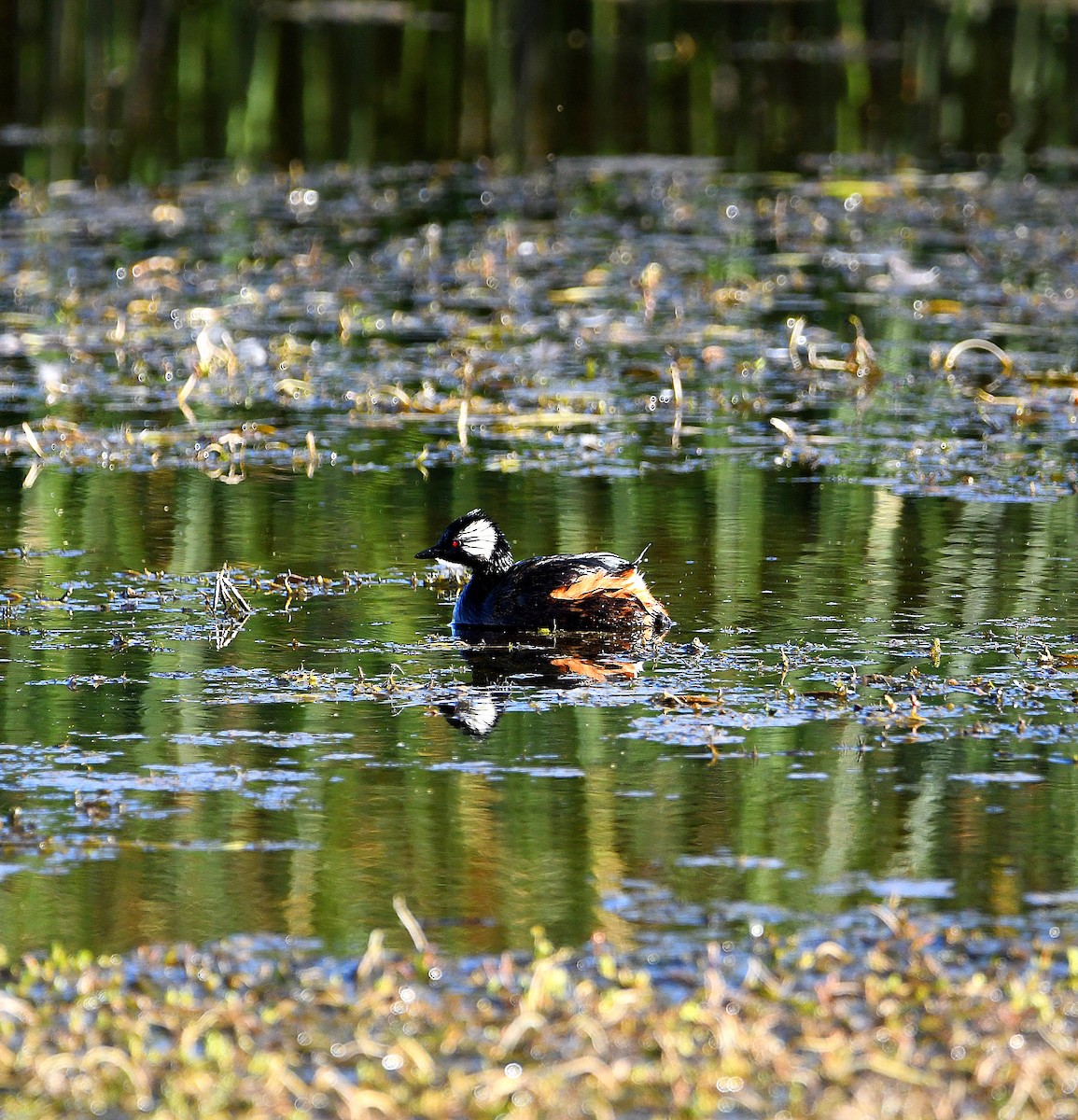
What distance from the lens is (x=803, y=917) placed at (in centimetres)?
617

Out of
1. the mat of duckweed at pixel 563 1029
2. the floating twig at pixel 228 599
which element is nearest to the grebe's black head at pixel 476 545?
the floating twig at pixel 228 599

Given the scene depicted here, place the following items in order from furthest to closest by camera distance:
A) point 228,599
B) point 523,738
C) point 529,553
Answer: point 529,553, point 228,599, point 523,738

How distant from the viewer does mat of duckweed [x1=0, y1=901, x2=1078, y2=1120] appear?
510 cm

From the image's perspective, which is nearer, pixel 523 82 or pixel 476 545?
pixel 476 545

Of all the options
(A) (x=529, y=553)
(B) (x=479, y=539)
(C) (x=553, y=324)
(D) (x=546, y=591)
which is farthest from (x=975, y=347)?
(D) (x=546, y=591)

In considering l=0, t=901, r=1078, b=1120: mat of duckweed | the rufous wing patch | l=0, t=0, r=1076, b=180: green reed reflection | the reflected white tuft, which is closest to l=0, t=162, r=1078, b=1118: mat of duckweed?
l=0, t=901, r=1078, b=1120: mat of duckweed

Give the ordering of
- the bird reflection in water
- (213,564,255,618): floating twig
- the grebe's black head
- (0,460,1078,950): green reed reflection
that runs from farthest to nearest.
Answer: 1. the grebe's black head
2. (213,564,255,618): floating twig
3. the bird reflection in water
4. (0,460,1078,950): green reed reflection

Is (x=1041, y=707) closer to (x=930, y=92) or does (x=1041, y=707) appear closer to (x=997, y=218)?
(x=997, y=218)

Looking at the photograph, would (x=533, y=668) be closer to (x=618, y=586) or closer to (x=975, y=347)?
(x=618, y=586)

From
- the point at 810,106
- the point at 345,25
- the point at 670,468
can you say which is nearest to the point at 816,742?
the point at 670,468

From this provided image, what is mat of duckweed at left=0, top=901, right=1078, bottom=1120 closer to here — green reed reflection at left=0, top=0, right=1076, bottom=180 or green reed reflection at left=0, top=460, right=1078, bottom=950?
green reed reflection at left=0, top=460, right=1078, bottom=950

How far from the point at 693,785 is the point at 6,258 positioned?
13342 mm

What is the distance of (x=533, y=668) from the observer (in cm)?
911

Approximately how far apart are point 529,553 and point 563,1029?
5.53m
